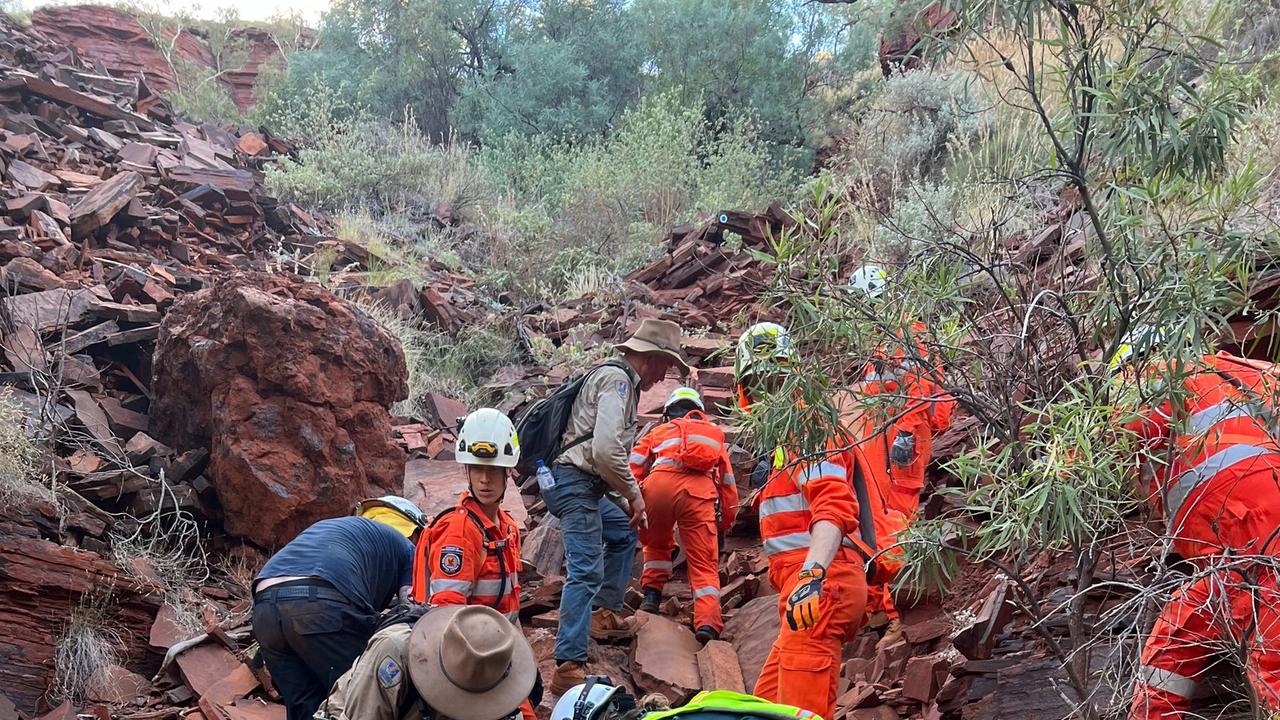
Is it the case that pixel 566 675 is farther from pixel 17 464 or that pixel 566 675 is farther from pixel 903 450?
pixel 17 464

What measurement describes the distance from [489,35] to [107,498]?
692 inches

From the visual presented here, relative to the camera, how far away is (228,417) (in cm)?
782

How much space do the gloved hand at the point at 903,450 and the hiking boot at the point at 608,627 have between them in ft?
6.45

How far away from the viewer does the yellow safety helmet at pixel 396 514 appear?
19.4 ft

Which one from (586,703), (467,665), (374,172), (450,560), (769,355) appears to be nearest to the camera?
(586,703)

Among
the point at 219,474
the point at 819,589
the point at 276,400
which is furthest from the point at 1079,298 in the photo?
the point at 219,474

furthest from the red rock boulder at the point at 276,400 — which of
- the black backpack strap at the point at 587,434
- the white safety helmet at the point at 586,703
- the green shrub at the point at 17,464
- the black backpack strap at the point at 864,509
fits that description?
the white safety helmet at the point at 586,703

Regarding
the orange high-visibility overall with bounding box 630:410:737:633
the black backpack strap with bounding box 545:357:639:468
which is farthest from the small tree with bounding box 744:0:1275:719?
the orange high-visibility overall with bounding box 630:410:737:633

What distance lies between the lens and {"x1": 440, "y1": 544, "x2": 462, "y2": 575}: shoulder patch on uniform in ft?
16.2

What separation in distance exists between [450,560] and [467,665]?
143 centimetres

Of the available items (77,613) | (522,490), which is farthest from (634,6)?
(77,613)

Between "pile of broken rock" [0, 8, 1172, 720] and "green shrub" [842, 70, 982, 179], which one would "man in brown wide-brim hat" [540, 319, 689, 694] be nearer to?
"pile of broken rock" [0, 8, 1172, 720]

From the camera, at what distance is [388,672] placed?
12.0 ft

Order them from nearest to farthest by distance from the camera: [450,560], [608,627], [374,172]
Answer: [450,560]
[608,627]
[374,172]
